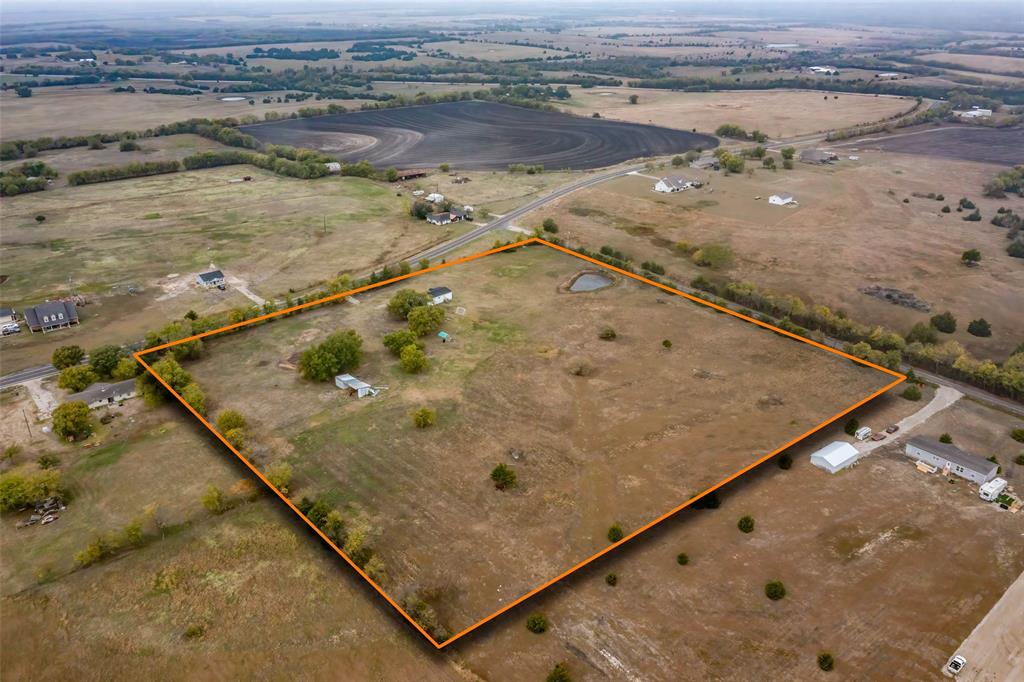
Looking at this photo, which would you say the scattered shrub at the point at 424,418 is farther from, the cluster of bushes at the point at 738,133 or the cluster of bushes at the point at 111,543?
the cluster of bushes at the point at 738,133

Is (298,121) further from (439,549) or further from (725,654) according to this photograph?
(725,654)

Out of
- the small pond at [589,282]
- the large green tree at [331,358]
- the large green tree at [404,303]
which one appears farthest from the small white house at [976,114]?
the large green tree at [331,358]

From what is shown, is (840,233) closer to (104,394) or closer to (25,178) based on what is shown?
(104,394)

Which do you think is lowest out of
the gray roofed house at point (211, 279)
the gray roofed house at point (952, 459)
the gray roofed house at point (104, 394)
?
the gray roofed house at point (104, 394)

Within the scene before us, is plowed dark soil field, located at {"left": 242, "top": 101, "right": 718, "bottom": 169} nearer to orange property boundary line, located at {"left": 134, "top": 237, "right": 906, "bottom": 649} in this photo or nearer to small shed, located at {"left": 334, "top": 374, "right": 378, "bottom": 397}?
orange property boundary line, located at {"left": 134, "top": 237, "right": 906, "bottom": 649}

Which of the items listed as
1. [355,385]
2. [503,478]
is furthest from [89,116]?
[503,478]

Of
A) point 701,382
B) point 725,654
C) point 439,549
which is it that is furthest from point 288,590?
point 701,382
